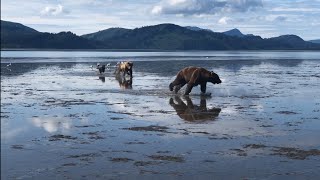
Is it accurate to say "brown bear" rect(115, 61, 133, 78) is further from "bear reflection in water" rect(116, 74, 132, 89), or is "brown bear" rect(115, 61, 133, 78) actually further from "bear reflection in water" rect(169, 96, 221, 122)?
"bear reflection in water" rect(169, 96, 221, 122)

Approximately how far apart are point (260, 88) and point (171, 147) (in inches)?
778

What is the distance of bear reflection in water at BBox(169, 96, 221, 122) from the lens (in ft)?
62.9

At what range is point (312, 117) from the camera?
19234 mm

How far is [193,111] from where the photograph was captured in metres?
21.0

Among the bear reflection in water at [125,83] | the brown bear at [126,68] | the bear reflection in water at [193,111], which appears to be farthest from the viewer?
the brown bear at [126,68]

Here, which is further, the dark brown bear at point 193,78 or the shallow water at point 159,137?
the dark brown bear at point 193,78

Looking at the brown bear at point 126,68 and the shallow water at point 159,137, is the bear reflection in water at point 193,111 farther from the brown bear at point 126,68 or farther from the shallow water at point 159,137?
the brown bear at point 126,68

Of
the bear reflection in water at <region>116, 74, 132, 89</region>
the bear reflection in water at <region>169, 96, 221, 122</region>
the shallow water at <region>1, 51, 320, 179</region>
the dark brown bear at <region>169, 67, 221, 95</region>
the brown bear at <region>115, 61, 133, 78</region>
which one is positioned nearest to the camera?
the shallow water at <region>1, 51, 320, 179</region>

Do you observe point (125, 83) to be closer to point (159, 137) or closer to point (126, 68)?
point (126, 68)

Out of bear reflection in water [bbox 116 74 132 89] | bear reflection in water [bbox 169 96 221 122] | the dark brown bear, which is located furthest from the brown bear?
bear reflection in water [bbox 169 96 221 122]

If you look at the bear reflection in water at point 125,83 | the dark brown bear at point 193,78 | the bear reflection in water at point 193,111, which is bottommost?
the bear reflection in water at point 193,111

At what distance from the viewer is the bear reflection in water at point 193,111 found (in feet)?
62.9

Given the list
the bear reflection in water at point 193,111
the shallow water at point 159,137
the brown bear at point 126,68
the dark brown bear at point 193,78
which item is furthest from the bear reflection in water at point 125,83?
the bear reflection in water at point 193,111

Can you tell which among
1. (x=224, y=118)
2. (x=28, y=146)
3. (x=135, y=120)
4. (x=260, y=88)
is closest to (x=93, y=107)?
(x=135, y=120)
